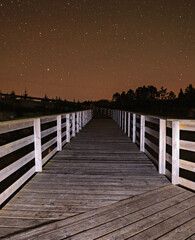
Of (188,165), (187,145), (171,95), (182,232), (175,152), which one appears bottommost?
(182,232)

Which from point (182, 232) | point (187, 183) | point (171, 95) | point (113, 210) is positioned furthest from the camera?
point (171, 95)

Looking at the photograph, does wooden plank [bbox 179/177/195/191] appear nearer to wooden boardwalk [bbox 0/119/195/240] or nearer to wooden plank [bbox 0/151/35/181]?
wooden boardwalk [bbox 0/119/195/240]

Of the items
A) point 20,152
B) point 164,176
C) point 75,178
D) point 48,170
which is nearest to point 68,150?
point 48,170

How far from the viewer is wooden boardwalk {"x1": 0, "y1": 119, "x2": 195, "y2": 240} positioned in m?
2.23

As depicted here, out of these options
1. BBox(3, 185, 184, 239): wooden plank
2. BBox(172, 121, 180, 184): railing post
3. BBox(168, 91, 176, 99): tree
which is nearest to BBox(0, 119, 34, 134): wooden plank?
BBox(3, 185, 184, 239): wooden plank

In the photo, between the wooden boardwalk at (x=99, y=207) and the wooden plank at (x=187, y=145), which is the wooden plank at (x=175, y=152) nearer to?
the wooden plank at (x=187, y=145)

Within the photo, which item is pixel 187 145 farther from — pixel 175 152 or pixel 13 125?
pixel 13 125

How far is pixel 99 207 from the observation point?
9.08 feet

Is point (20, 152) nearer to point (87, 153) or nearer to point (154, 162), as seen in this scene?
point (87, 153)

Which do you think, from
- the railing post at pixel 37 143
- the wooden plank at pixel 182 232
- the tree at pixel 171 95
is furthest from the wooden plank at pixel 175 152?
the tree at pixel 171 95

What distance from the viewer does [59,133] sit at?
622 cm

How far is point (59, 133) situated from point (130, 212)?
407cm

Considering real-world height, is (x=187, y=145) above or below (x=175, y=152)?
above

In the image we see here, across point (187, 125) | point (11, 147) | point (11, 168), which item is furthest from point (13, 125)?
point (187, 125)
